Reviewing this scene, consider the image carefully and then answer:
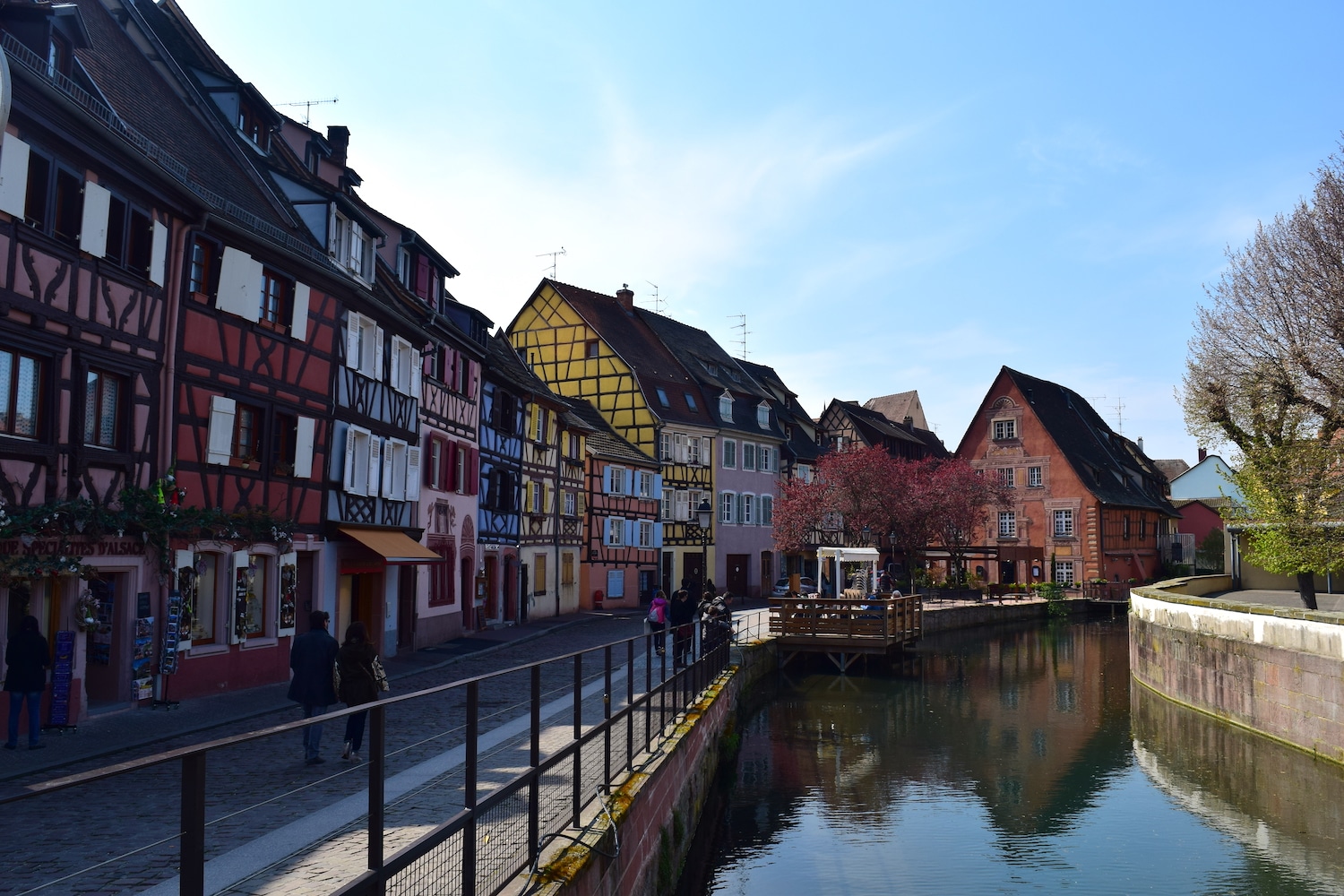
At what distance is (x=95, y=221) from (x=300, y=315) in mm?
5365

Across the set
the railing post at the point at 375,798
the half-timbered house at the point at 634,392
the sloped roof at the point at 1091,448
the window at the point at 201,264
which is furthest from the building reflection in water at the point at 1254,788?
the sloped roof at the point at 1091,448

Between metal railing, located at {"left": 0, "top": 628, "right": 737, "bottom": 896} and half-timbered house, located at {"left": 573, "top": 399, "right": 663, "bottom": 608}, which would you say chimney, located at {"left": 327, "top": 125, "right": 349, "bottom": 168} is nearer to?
half-timbered house, located at {"left": 573, "top": 399, "right": 663, "bottom": 608}

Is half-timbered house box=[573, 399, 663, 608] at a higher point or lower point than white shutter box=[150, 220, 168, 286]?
lower

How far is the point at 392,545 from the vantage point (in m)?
22.7

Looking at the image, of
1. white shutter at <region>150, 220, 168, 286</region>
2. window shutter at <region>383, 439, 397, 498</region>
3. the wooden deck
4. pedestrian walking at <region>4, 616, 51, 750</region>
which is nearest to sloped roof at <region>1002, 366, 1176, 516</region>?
the wooden deck

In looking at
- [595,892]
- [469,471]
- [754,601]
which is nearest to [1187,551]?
[754,601]

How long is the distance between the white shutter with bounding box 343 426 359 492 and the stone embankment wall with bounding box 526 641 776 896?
7.93m

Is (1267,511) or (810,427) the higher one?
(810,427)

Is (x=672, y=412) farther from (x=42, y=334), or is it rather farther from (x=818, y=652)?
(x=42, y=334)

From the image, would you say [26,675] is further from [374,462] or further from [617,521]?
[617,521]

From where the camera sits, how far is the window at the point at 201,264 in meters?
16.9

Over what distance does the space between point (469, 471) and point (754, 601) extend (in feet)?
75.6

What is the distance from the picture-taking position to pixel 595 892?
759 centimetres

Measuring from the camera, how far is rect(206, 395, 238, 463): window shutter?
1686 centimetres
